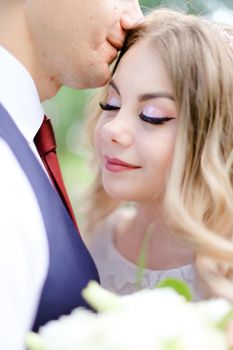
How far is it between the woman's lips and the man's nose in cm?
28

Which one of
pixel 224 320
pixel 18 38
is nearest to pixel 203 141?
pixel 18 38

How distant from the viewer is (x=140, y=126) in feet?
4.30

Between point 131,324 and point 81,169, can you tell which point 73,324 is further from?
point 81,169

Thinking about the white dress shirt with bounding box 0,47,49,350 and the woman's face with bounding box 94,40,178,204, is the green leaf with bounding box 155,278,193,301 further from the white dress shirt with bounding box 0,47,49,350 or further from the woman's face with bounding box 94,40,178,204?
the woman's face with bounding box 94,40,178,204

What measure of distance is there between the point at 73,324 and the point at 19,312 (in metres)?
0.35

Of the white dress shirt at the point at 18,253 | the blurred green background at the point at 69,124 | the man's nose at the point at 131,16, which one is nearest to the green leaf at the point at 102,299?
the white dress shirt at the point at 18,253

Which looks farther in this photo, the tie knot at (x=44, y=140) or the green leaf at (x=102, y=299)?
the tie knot at (x=44, y=140)

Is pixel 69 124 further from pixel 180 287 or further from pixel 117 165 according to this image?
pixel 180 287

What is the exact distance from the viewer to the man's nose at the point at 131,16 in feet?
4.46

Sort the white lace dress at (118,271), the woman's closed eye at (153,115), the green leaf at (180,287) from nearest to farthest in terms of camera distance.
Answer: the green leaf at (180,287)
the woman's closed eye at (153,115)
the white lace dress at (118,271)

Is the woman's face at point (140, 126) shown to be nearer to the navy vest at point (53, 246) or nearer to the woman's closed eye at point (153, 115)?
the woman's closed eye at point (153, 115)

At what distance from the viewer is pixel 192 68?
133 centimetres

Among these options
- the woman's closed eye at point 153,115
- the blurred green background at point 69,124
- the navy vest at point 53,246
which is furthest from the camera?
the blurred green background at point 69,124

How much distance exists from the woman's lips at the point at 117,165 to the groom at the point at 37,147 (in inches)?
4.6
